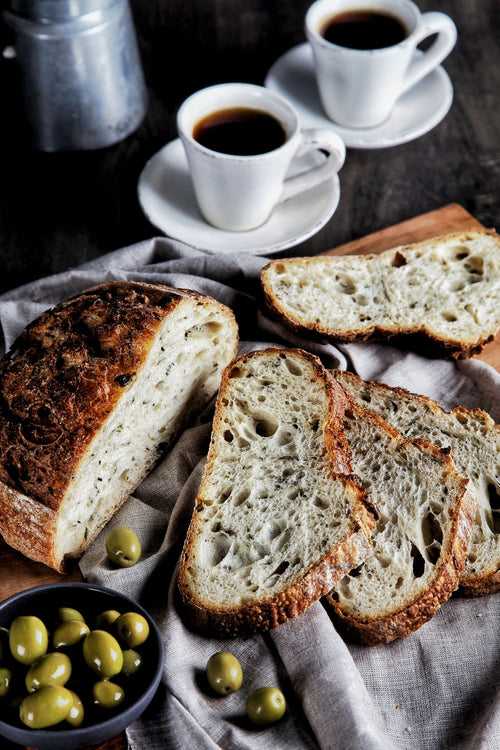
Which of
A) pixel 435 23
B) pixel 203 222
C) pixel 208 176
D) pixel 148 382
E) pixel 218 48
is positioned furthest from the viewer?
pixel 218 48

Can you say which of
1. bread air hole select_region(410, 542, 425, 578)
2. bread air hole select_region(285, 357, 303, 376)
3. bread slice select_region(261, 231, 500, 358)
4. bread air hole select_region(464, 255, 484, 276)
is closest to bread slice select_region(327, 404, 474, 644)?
bread air hole select_region(410, 542, 425, 578)

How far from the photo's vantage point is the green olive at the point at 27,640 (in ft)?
9.25

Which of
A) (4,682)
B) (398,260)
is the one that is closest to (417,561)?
(4,682)

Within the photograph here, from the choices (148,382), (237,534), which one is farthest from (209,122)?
(237,534)

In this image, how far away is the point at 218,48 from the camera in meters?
6.02

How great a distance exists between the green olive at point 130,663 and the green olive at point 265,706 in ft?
1.29

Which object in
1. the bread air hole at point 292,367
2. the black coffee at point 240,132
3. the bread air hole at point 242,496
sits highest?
the black coffee at point 240,132

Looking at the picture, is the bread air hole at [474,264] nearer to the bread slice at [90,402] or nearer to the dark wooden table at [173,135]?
the dark wooden table at [173,135]

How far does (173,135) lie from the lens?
18.0 feet

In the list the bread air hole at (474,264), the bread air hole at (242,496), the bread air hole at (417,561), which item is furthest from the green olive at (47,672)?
the bread air hole at (474,264)

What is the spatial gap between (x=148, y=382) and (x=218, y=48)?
121 inches

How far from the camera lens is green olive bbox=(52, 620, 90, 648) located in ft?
9.50

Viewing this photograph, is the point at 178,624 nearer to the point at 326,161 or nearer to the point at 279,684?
the point at 279,684

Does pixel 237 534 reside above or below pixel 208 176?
below
